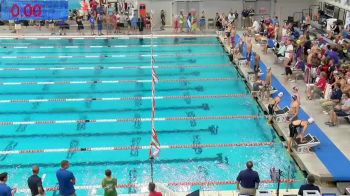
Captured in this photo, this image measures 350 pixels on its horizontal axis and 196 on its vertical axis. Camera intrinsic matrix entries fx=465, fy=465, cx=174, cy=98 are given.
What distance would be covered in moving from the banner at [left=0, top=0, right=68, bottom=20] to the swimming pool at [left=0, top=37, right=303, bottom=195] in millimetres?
3218

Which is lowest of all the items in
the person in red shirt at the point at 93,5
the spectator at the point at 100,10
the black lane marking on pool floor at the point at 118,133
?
the black lane marking on pool floor at the point at 118,133

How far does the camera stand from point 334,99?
12406 millimetres

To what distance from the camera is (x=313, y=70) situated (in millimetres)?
14633

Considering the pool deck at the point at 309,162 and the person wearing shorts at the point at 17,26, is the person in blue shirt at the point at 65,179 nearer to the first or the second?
the pool deck at the point at 309,162

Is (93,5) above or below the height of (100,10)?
above

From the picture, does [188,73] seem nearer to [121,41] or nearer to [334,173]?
[121,41]

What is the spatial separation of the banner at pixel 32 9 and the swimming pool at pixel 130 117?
322cm

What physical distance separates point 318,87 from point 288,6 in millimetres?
11122

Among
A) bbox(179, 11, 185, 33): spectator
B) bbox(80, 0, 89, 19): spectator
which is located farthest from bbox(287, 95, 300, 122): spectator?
bbox(80, 0, 89, 19): spectator

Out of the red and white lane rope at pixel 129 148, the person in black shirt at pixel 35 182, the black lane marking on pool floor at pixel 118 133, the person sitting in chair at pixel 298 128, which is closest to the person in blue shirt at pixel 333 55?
the person sitting in chair at pixel 298 128

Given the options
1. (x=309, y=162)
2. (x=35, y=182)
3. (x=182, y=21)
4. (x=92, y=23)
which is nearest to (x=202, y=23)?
(x=182, y=21)

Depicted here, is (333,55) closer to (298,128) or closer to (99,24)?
(298,128)

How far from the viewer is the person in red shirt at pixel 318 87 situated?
1352 centimetres

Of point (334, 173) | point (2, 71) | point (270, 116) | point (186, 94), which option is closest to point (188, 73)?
point (186, 94)
